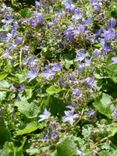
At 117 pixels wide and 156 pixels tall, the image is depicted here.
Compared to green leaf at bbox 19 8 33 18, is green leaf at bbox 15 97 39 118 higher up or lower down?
lower down

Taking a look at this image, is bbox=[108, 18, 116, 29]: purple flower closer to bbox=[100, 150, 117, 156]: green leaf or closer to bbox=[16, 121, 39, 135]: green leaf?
bbox=[16, 121, 39, 135]: green leaf

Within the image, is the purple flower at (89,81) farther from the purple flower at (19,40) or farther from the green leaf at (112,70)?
the purple flower at (19,40)

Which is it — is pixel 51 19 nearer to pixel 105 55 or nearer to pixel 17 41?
pixel 17 41

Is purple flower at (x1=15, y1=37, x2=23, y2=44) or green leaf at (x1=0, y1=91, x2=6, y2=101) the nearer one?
green leaf at (x1=0, y1=91, x2=6, y2=101)

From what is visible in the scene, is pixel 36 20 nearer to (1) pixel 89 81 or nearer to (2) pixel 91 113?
(1) pixel 89 81

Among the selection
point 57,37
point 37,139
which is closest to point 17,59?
point 57,37

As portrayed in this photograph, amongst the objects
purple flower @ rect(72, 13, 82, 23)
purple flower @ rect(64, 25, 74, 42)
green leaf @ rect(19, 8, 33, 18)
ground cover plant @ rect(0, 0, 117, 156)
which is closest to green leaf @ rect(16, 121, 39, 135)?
ground cover plant @ rect(0, 0, 117, 156)

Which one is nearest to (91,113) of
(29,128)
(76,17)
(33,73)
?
(29,128)

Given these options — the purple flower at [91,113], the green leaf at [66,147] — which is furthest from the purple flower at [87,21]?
the green leaf at [66,147]
